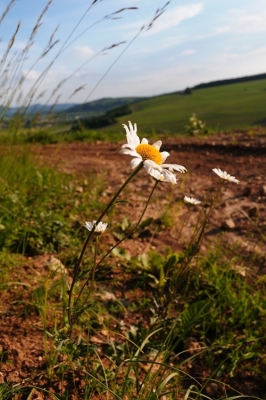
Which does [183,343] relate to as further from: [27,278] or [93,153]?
[93,153]

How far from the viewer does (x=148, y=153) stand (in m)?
1.23

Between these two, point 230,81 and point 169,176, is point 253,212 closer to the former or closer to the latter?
point 169,176

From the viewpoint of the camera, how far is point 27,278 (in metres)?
2.25

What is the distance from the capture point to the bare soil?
5.78 ft

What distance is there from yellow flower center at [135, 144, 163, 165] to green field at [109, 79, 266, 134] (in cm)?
1681

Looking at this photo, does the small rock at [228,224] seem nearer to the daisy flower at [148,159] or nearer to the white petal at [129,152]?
the daisy flower at [148,159]

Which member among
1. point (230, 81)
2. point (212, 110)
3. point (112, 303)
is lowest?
point (112, 303)

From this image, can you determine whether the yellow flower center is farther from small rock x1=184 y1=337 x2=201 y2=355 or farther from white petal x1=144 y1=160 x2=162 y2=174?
small rock x1=184 y1=337 x2=201 y2=355

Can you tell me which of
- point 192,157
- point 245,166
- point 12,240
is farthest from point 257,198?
point 12,240

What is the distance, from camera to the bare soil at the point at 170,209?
1.76m

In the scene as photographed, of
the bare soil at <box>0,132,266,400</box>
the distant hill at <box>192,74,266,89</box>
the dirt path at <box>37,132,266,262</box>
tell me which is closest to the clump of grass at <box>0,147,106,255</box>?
the bare soil at <box>0,132,266,400</box>

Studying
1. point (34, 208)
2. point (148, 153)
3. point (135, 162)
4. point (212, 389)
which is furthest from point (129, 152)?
point (34, 208)

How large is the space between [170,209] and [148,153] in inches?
94.8

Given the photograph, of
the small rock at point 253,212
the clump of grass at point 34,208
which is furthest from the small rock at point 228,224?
the clump of grass at point 34,208
